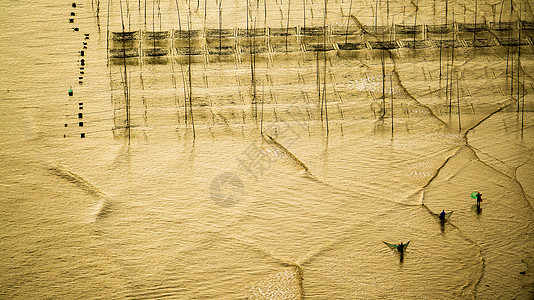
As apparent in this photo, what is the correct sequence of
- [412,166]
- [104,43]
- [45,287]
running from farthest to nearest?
[104,43] < [412,166] < [45,287]

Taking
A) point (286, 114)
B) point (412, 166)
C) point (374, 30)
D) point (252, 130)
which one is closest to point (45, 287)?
point (252, 130)

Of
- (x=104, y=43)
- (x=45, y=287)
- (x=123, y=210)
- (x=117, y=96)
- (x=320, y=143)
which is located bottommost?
(x=45, y=287)

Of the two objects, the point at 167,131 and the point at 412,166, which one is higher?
the point at 167,131

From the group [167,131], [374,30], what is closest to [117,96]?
[167,131]

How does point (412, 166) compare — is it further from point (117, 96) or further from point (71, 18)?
point (71, 18)

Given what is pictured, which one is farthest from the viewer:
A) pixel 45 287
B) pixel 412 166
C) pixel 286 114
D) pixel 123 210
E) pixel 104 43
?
pixel 104 43

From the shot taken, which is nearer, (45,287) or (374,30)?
(45,287)
